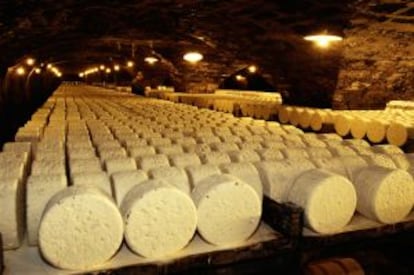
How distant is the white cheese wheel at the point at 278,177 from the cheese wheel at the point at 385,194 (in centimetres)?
39

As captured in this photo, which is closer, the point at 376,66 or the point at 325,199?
the point at 325,199

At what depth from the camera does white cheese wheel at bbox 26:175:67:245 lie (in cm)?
192

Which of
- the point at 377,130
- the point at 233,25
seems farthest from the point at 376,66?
the point at 233,25

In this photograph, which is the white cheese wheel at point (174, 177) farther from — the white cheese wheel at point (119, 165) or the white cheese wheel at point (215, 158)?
the white cheese wheel at point (215, 158)

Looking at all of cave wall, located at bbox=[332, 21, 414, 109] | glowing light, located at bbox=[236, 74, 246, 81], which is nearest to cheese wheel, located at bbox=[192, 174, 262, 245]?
cave wall, located at bbox=[332, 21, 414, 109]

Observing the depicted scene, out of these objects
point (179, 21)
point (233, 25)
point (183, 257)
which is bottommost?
point (183, 257)

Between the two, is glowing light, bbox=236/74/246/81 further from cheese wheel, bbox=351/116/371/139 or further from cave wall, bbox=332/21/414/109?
cheese wheel, bbox=351/116/371/139

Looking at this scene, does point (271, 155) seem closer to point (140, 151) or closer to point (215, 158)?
point (215, 158)

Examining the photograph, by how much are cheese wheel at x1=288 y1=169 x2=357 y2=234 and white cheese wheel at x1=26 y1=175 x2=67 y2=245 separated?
52.6 inches

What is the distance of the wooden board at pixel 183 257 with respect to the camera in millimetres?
1771

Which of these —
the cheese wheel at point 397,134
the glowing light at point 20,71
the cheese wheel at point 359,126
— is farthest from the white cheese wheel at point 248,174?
the glowing light at point 20,71

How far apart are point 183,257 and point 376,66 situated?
7638 millimetres

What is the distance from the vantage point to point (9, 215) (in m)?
1.85

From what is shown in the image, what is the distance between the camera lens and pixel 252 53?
1009 cm
